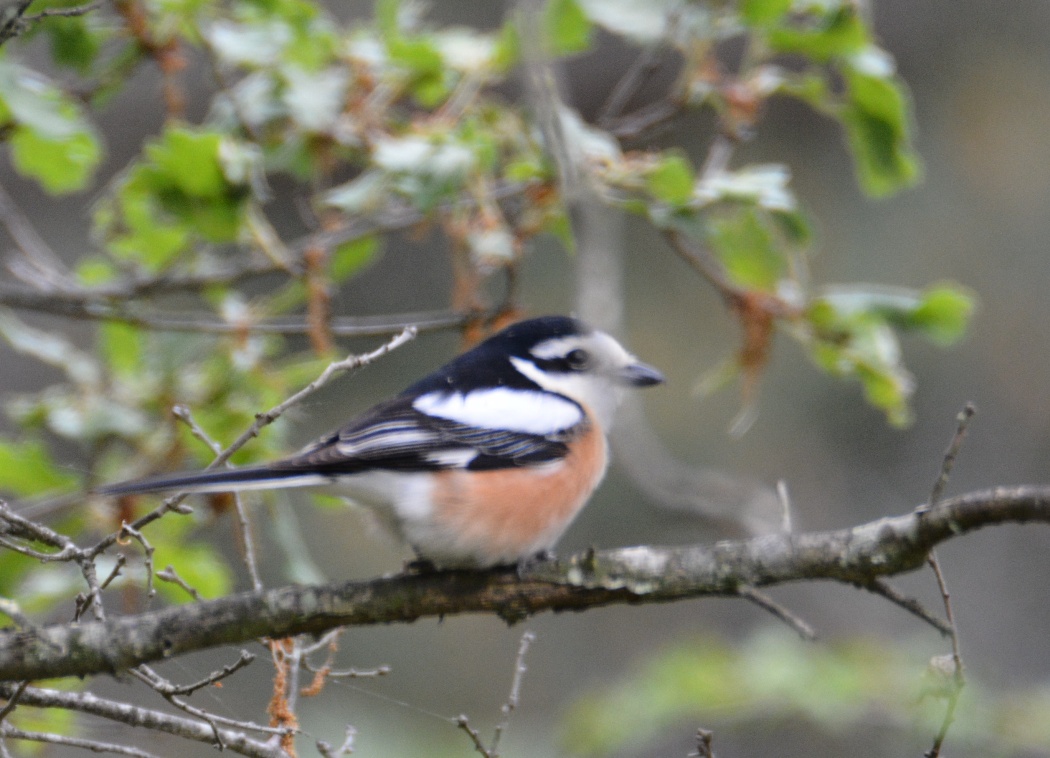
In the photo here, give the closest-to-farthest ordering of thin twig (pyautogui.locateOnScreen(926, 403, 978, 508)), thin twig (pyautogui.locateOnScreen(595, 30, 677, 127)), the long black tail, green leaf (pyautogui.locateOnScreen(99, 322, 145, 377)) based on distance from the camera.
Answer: thin twig (pyautogui.locateOnScreen(926, 403, 978, 508)), the long black tail, thin twig (pyautogui.locateOnScreen(595, 30, 677, 127)), green leaf (pyautogui.locateOnScreen(99, 322, 145, 377))

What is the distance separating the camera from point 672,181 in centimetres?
314

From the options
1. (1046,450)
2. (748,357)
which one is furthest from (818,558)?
(1046,450)

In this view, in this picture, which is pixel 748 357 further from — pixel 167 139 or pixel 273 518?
pixel 167 139

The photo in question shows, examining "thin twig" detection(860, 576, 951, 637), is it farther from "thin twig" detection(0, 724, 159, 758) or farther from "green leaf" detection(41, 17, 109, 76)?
"green leaf" detection(41, 17, 109, 76)

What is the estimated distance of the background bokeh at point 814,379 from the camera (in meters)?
7.85

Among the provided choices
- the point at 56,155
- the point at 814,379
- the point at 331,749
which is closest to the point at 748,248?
the point at 331,749

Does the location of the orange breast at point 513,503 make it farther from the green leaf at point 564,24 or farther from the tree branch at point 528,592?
the green leaf at point 564,24

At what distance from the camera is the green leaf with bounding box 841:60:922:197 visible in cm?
340

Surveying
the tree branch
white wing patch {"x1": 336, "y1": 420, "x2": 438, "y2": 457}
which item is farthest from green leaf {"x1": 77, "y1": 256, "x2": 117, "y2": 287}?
the tree branch

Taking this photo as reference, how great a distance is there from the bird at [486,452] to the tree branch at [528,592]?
0.25 meters

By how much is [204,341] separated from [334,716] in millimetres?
3378

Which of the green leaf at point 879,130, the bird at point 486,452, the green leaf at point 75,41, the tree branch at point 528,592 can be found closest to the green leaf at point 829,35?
the green leaf at point 879,130

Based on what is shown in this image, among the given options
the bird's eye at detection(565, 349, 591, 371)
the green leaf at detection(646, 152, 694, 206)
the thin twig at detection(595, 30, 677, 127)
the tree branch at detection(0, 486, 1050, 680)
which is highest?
the thin twig at detection(595, 30, 677, 127)

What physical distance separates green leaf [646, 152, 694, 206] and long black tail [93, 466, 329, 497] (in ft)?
4.38
